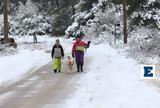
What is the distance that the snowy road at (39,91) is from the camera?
13220 millimetres

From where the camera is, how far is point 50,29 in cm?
7844

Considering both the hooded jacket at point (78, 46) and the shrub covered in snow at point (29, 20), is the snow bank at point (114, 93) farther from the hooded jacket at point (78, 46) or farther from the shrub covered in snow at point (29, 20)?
the shrub covered in snow at point (29, 20)

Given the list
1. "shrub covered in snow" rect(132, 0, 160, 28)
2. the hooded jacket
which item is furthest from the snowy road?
"shrub covered in snow" rect(132, 0, 160, 28)

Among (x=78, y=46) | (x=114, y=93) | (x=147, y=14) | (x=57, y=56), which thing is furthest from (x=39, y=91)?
(x=147, y=14)

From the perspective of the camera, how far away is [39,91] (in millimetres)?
15586

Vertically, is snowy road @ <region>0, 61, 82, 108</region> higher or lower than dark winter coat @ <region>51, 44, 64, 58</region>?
lower

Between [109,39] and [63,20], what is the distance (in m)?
23.7

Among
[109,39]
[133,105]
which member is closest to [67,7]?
[109,39]

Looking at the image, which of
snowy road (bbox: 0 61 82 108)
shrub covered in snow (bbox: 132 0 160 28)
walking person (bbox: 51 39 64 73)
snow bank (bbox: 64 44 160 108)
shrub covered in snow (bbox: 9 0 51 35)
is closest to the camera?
snow bank (bbox: 64 44 160 108)

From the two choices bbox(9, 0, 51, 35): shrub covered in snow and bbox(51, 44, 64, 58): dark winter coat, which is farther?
bbox(9, 0, 51, 35): shrub covered in snow

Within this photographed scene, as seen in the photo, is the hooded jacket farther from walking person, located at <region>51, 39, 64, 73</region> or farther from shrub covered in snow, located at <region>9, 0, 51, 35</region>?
shrub covered in snow, located at <region>9, 0, 51, 35</region>

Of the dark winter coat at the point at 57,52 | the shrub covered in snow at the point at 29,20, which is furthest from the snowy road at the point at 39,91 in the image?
the shrub covered in snow at the point at 29,20

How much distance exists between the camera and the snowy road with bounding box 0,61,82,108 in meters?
13.2

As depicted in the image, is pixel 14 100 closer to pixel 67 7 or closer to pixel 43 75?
pixel 43 75
